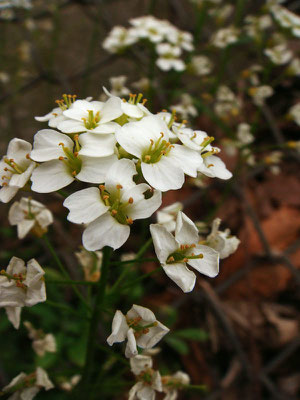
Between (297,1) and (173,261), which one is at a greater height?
(297,1)

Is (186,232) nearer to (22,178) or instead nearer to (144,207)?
(144,207)

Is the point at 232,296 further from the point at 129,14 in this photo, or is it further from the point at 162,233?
the point at 129,14

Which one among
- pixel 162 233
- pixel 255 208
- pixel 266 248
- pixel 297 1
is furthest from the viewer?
pixel 297 1

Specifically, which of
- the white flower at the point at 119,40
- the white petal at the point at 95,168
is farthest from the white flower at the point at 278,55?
the white petal at the point at 95,168

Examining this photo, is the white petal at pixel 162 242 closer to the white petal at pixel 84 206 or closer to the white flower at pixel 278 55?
the white petal at pixel 84 206

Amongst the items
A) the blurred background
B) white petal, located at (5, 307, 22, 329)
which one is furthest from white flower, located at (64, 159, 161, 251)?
the blurred background

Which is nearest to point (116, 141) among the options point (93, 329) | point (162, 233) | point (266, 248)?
point (162, 233)

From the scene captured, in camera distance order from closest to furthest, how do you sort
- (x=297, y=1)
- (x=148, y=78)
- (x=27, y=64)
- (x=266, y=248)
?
1. (x=266, y=248)
2. (x=148, y=78)
3. (x=297, y=1)
4. (x=27, y=64)

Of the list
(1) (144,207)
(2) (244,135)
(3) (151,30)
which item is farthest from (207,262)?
(3) (151,30)
